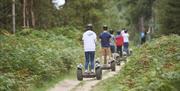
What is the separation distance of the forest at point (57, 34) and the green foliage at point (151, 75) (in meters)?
0.06

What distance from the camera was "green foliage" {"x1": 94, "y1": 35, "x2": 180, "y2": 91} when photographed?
554 inches

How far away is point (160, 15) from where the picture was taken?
5159 centimetres

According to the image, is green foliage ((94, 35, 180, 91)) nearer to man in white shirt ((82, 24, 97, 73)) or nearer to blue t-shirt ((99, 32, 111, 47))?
man in white shirt ((82, 24, 97, 73))

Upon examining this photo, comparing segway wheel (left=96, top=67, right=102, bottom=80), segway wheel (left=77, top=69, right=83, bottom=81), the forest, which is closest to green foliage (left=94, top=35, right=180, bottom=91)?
the forest

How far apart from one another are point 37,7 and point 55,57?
22743 mm

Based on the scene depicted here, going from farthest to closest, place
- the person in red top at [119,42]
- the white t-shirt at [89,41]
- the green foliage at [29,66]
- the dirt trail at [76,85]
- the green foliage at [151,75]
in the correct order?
the person in red top at [119,42] < the white t-shirt at [89,41] < the dirt trail at [76,85] < the green foliage at [29,66] < the green foliage at [151,75]

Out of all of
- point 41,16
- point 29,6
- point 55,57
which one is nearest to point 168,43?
point 55,57

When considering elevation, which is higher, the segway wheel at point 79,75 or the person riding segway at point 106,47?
the person riding segway at point 106,47

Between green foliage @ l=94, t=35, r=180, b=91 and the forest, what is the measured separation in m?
0.06

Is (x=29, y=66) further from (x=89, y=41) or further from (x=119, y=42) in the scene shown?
(x=119, y=42)

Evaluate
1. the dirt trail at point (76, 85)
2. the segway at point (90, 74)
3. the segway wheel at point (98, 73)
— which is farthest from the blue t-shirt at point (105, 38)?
the segway wheel at point (98, 73)

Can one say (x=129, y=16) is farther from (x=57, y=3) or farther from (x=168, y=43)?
(x=168, y=43)

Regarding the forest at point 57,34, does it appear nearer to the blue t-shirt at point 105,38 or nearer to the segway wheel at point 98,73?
the segway wheel at point 98,73

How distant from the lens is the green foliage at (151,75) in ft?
46.2
